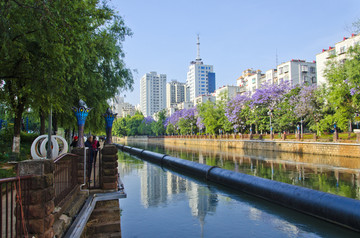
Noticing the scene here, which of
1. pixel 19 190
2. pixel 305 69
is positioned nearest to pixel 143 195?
pixel 19 190

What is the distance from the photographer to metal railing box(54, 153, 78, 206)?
5.67 meters

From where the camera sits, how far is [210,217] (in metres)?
10.5

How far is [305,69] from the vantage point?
65.9 meters

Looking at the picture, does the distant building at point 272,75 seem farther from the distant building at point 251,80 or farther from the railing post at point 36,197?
the railing post at point 36,197

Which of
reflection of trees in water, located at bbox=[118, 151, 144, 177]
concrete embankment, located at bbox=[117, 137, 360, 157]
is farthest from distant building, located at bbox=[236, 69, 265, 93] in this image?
reflection of trees in water, located at bbox=[118, 151, 144, 177]

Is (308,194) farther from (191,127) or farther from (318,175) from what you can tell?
(191,127)

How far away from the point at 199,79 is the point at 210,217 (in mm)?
157509

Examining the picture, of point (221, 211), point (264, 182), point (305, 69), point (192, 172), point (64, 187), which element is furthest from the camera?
point (305, 69)

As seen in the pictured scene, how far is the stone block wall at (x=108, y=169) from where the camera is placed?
812cm

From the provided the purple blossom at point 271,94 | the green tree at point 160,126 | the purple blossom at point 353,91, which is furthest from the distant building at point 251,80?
the purple blossom at point 353,91

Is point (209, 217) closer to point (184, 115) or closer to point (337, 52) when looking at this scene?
point (337, 52)

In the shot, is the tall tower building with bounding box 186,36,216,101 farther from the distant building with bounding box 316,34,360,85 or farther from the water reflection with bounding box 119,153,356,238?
the water reflection with bounding box 119,153,356,238

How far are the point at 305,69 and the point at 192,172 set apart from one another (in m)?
56.1

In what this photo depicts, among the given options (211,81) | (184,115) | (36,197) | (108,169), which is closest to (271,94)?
(184,115)
